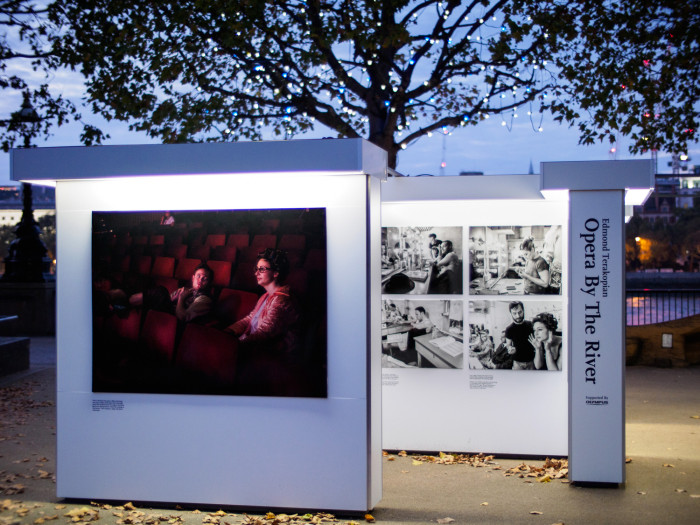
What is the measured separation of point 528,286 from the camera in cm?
833

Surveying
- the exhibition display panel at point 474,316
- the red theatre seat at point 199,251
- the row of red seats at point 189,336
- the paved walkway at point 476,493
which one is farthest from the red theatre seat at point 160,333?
the exhibition display panel at point 474,316

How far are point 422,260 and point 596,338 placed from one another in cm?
210

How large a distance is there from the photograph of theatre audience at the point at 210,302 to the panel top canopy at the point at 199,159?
415 mm

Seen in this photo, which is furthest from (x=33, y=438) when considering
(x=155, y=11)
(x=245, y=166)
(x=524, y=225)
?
(x=155, y=11)

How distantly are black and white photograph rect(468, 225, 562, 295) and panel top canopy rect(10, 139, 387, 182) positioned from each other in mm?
2221

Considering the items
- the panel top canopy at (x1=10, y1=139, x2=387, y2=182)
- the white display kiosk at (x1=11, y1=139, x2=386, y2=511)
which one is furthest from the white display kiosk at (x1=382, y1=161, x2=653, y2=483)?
the panel top canopy at (x1=10, y1=139, x2=387, y2=182)

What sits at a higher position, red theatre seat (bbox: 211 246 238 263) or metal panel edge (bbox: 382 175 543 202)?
metal panel edge (bbox: 382 175 543 202)

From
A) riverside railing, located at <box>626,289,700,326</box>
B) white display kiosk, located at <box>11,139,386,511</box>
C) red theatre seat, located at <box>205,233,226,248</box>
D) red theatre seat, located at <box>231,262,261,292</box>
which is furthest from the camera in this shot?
riverside railing, located at <box>626,289,700,326</box>

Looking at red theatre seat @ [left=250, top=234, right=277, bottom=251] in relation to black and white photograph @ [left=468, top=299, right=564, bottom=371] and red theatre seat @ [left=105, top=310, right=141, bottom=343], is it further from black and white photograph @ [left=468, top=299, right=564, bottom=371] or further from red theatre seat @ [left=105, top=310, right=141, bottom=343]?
black and white photograph @ [left=468, top=299, right=564, bottom=371]

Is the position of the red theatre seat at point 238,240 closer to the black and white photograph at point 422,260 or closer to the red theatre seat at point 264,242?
the red theatre seat at point 264,242

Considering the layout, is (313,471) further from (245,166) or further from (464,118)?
(464,118)

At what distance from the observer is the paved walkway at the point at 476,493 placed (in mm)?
6215

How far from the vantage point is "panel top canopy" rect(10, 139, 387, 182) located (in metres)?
5.92

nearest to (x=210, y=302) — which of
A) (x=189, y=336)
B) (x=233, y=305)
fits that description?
(x=233, y=305)
